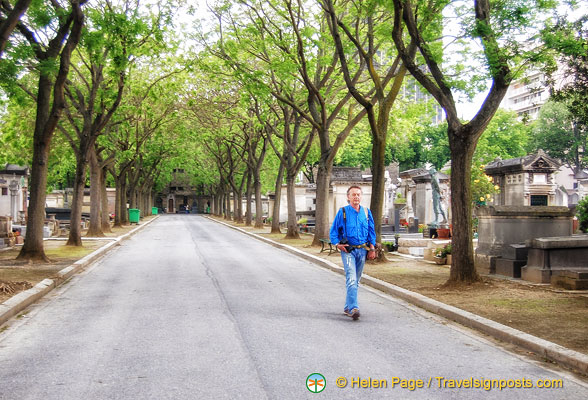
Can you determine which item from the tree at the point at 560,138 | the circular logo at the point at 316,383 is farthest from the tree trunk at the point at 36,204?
the tree at the point at 560,138

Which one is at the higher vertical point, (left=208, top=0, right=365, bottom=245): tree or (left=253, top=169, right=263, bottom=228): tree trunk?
(left=208, top=0, right=365, bottom=245): tree

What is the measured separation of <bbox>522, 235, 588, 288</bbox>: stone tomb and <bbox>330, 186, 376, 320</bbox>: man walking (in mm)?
4868

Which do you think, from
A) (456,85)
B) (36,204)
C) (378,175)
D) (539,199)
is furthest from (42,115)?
(539,199)

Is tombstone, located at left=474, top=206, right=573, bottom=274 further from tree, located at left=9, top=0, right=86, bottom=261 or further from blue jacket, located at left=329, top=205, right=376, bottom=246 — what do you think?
tree, located at left=9, top=0, right=86, bottom=261

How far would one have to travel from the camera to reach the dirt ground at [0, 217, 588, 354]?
707cm

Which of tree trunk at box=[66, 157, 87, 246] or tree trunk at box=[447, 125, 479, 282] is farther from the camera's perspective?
tree trunk at box=[66, 157, 87, 246]

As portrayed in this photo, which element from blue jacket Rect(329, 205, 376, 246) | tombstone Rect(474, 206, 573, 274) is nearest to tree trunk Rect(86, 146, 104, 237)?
tombstone Rect(474, 206, 573, 274)

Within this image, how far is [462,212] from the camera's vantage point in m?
10.8

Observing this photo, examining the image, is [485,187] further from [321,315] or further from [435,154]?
[435,154]

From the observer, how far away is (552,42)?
31.4 feet

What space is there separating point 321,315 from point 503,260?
6112 millimetres

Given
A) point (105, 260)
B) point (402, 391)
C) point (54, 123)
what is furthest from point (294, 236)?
point (402, 391)

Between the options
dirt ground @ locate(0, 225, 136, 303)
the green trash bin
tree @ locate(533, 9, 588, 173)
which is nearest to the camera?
tree @ locate(533, 9, 588, 173)

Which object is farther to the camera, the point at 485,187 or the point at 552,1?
the point at 485,187
